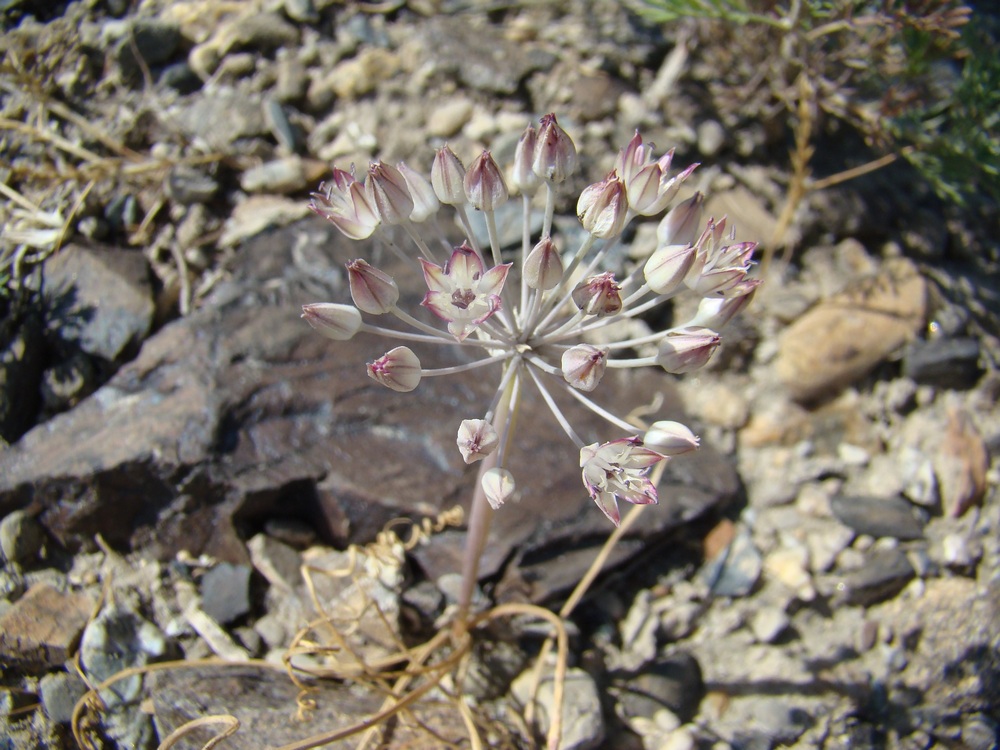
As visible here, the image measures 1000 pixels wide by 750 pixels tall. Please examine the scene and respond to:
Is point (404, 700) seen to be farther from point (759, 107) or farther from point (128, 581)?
point (759, 107)

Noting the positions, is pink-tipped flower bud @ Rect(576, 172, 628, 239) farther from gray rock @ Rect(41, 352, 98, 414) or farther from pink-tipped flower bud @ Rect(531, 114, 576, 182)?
gray rock @ Rect(41, 352, 98, 414)

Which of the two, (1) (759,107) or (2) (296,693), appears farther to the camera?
(1) (759,107)

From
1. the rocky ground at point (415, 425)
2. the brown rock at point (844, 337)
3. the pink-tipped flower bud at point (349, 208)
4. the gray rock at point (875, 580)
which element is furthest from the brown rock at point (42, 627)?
the brown rock at point (844, 337)

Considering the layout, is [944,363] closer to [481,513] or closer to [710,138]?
[710,138]

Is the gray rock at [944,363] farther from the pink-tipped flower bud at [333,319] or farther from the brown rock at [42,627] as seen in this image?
the brown rock at [42,627]

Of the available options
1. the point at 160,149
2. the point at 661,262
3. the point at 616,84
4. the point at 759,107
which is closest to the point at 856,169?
the point at 759,107

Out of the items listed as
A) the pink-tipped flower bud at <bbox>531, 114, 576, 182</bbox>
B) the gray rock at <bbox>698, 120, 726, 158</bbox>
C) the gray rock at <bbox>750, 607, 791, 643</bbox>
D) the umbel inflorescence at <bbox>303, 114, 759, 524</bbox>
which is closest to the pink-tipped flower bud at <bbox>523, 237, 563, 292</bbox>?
the umbel inflorescence at <bbox>303, 114, 759, 524</bbox>

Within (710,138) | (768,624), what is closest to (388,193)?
(768,624)
